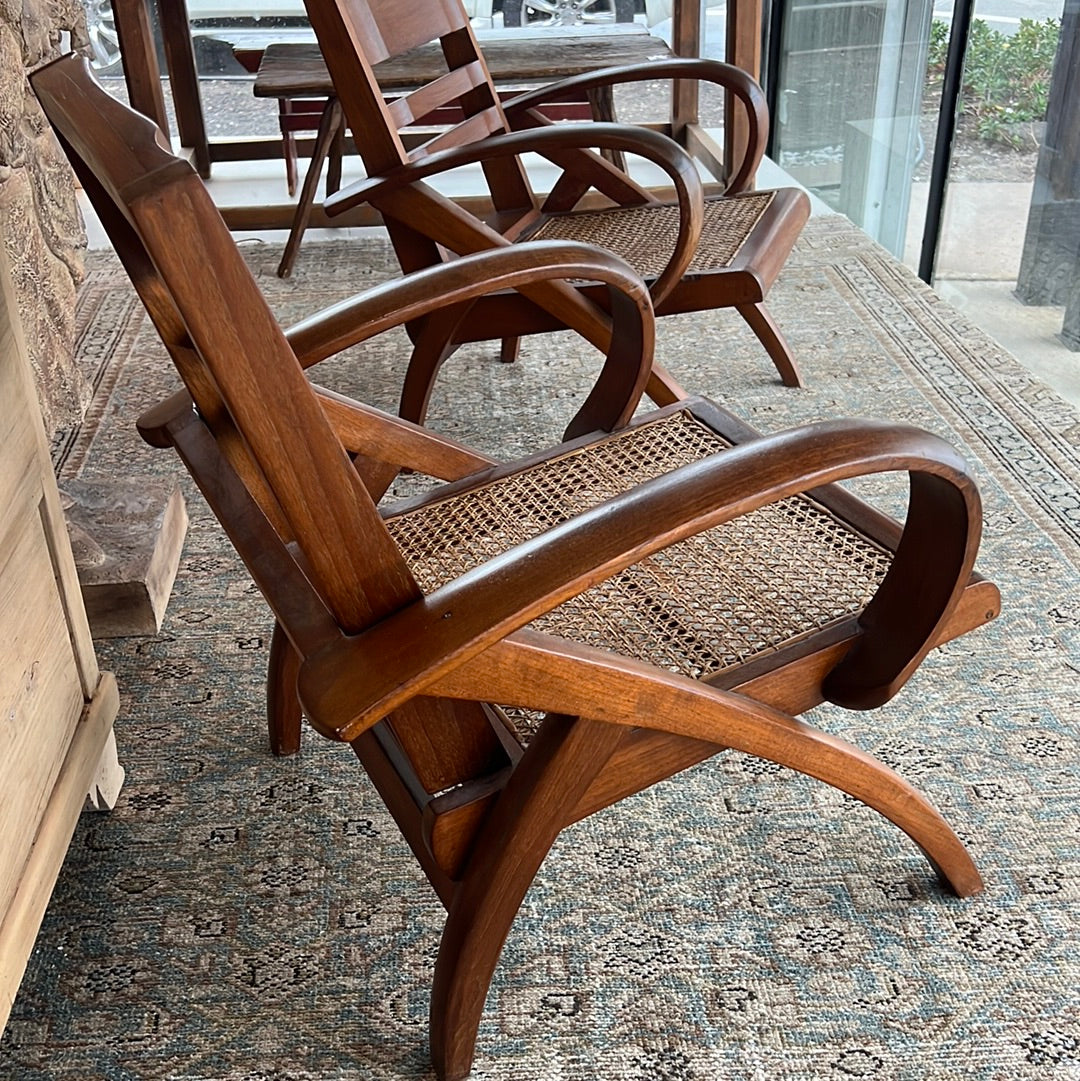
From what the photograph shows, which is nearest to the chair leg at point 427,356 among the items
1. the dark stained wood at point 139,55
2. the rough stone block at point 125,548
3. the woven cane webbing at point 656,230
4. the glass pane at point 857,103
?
the woven cane webbing at point 656,230

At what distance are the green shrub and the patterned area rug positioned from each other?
46.1 inches

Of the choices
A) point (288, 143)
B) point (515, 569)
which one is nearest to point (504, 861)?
point (515, 569)

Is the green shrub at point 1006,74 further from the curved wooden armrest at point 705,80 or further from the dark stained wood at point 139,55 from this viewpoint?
the dark stained wood at point 139,55

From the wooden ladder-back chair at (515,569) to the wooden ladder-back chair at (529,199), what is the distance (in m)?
0.55

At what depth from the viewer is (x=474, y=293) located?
1.29 meters

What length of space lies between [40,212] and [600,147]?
1.23 metres

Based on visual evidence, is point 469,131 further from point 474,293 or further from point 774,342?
point 474,293

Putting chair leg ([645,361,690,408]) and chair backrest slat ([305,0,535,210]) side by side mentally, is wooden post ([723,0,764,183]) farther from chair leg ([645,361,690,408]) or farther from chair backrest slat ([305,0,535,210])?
chair leg ([645,361,690,408])

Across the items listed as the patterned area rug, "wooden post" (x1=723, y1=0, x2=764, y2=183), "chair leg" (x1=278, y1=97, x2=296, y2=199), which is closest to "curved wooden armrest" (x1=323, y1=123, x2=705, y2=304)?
the patterned area rug

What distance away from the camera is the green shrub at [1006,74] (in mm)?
2488

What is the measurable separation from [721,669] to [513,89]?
368 centimetres

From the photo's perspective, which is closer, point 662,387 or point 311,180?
point 662,387

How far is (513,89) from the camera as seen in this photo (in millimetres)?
4312

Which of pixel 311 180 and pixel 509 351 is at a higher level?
pixel 311 180
